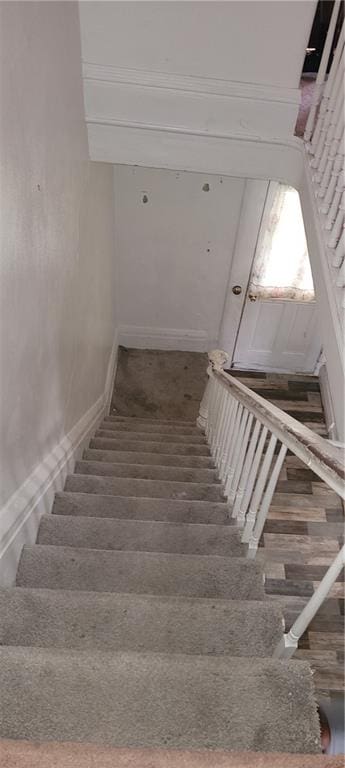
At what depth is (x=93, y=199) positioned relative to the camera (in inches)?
121

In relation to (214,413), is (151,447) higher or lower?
lower

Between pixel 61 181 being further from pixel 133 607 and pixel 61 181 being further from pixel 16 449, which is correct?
pixel 133 607

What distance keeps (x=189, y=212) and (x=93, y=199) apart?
150cm

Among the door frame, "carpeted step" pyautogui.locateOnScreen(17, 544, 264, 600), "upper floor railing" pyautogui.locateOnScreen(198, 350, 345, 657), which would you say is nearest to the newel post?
"upper floor railing" pyautogui.locateOnScreen(198, 350, 345, 657)

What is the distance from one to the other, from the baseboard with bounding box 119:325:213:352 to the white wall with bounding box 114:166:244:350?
1 cm

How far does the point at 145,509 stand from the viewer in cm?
219

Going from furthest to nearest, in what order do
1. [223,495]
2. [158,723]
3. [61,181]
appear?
[223,495] → [61,181] → [158,723]

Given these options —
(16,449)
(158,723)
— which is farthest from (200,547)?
(158,723)

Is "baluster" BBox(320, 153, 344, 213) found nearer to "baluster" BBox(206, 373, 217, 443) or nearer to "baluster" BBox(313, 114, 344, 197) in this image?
"baluster" BBox(313, 114, 344, 197)

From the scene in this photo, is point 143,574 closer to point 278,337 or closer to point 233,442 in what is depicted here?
point 233,442

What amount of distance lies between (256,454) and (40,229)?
113 cm

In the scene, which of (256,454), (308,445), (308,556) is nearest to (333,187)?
(256,454)

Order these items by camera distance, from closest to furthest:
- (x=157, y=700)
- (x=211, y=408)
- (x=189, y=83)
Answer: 1. (x=157, y=700)
2. (x=189, y=83)
3. (x=211, y=408)

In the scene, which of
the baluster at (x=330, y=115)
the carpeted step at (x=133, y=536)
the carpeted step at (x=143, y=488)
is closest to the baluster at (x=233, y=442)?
the carpeted step at (x=143, y=488)
